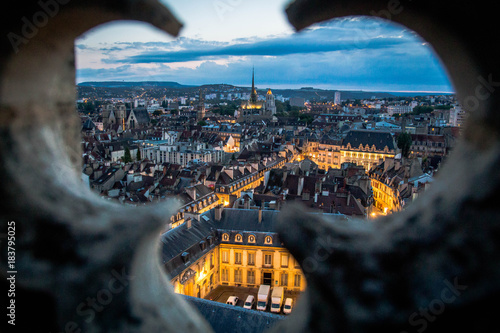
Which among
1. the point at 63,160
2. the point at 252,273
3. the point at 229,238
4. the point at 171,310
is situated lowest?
the point at 252,273

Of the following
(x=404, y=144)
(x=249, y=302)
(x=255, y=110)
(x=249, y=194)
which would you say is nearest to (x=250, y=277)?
(x=249, y=302)

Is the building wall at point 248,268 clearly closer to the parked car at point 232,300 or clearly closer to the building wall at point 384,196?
the parked car at point 232,300

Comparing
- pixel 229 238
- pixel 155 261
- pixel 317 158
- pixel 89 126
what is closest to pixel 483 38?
pixel 155 261

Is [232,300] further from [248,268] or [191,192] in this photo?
[191,192]

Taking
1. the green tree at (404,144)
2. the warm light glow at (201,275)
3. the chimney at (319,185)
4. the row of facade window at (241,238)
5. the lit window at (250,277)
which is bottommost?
the lit window at (250,277)

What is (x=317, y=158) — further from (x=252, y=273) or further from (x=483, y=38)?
(x=483, y=38)

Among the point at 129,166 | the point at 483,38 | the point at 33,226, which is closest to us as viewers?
the point at 483,38

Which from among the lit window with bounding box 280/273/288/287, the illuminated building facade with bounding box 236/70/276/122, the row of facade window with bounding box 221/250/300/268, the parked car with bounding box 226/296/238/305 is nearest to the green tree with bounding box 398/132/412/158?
the row of facade window with bounding box 221/250/300/268

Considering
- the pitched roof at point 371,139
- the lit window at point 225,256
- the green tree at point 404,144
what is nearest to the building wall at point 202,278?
the lit window at point 225,256
